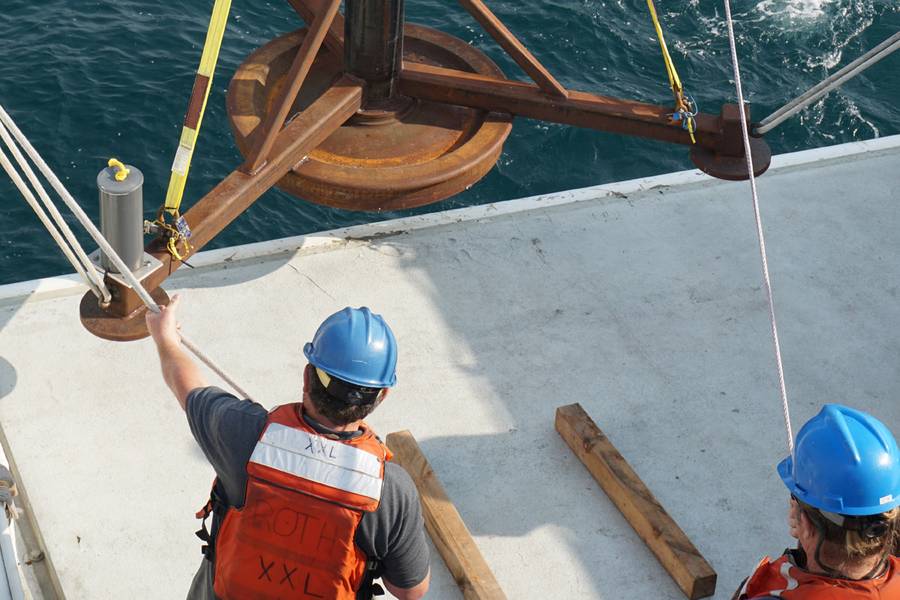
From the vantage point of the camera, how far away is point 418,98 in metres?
6.19

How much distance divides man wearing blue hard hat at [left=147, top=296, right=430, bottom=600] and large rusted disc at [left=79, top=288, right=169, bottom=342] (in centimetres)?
155

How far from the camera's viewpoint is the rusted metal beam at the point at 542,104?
20.0ft

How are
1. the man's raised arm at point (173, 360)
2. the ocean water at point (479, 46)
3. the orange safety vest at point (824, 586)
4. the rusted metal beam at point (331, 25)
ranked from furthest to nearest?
the ocean water at point (479, 46), the rusted metal beam at point (331, 25), the man's raised arm at point (173, 360), the orange safety vest at point (824, 586)

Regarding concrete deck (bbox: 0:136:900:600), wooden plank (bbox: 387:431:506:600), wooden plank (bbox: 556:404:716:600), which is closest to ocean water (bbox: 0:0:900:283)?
concrete deck (bbox: 0:136:900:600)

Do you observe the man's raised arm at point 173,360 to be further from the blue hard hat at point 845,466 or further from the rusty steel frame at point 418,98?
the blue hard hat at point 845,466

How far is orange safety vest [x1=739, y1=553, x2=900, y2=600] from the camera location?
2928 millimetres

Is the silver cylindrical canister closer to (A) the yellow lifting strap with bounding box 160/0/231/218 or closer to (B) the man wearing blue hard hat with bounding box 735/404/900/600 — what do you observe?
(A) the yellow lifting strap with bounding box 160/0/231/218

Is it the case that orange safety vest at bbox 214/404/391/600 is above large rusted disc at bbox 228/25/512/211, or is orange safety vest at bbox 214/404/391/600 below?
above

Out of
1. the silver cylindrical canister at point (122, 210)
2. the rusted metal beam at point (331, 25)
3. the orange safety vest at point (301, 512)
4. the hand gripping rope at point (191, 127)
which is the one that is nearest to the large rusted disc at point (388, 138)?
the rusted metal beam at point (331, 25)

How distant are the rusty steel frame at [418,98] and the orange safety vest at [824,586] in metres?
3.03

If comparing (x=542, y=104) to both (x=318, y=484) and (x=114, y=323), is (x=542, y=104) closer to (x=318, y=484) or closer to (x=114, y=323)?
(x=114, y=323)

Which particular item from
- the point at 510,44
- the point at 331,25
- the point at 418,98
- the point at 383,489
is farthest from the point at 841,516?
the point at 331,25

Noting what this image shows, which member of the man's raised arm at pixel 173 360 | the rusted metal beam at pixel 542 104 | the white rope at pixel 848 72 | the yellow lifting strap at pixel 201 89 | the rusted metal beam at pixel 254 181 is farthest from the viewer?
the rusted metal beam at pixel 542 104

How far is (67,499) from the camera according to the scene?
5086 millimetres
